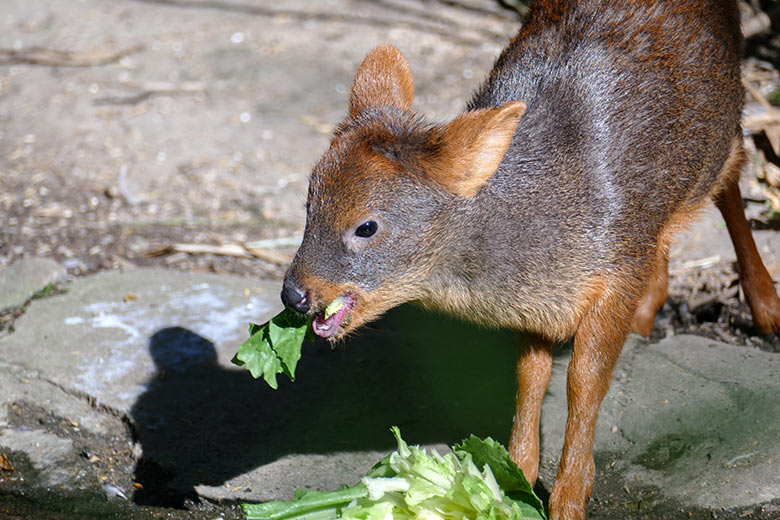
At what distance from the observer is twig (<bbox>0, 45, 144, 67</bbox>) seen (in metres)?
8.88

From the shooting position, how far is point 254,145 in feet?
25.3

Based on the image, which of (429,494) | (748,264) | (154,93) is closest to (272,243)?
(154,93)

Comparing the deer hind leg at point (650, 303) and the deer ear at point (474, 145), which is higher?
the deer ear at point (474, 145)

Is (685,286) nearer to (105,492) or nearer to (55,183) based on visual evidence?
(105,492)

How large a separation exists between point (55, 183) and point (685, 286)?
4825 mm

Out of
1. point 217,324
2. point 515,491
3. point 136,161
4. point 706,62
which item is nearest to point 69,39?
point 136,161

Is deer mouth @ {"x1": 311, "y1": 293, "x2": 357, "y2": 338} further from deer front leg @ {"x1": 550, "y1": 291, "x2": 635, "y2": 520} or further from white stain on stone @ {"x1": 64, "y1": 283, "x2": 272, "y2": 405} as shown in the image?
white stain on stone @ {"x1": 64, "y1": 283, "x2": 272, "y2": 405}

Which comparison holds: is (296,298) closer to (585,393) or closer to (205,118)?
(585,393)

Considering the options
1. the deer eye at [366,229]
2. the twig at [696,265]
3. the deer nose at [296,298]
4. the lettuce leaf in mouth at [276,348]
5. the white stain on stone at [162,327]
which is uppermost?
the deer eye at [366,229]

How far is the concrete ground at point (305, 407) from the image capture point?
3750 millimetres

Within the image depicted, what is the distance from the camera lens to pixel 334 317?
11.5 feet

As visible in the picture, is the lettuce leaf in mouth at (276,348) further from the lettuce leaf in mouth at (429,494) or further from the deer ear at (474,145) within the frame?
the deer ear at (474,145)

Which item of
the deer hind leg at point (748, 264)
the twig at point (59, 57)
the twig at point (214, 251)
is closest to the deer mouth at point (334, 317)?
the deer hind leg at point (748, 264)

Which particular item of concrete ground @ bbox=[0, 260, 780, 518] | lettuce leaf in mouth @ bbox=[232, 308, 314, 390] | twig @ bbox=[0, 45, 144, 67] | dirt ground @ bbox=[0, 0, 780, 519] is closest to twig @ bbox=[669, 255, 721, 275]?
dirt ground @ bbox=[0, 0, 780, 519]
